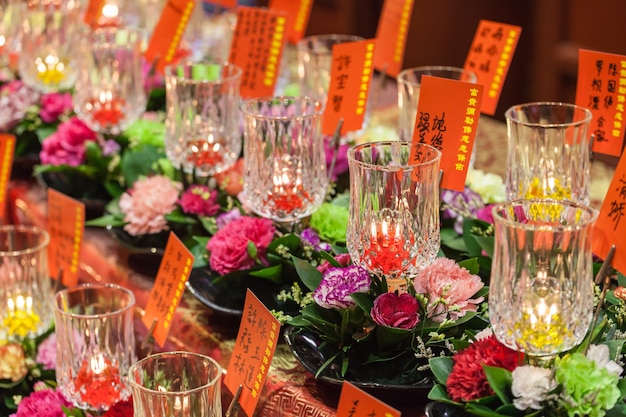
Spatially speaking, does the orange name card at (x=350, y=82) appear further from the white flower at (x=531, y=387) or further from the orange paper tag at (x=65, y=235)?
the white flower at (x=531, y=387)

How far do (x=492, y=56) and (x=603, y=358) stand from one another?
781mm

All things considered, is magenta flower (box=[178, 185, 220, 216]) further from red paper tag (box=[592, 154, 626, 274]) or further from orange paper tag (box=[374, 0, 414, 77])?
red paper tag (box=[592, 154, 626, 274])

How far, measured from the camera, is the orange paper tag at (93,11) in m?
2.46

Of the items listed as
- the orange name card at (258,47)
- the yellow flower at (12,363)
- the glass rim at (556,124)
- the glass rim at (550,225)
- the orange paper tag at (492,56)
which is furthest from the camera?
the orange name card at (258,47)

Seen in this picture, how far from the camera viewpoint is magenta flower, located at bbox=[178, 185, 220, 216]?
159 cm

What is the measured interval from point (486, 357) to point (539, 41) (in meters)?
2.78

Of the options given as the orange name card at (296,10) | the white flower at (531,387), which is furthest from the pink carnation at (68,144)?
the white flower at (531,387)

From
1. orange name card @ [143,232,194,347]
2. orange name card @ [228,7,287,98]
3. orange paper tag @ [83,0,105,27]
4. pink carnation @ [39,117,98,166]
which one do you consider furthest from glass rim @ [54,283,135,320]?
orange paper tag @ [83,0,105,27]

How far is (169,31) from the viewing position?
206 centimetres

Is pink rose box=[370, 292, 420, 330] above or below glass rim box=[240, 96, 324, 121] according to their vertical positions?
below

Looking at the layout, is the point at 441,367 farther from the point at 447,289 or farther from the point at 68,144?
the point at 68,144

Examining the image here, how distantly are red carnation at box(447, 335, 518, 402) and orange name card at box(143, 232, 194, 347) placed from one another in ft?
1.55

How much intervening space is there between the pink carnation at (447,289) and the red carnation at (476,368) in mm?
109

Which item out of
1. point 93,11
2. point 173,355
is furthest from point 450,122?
point 93,11
